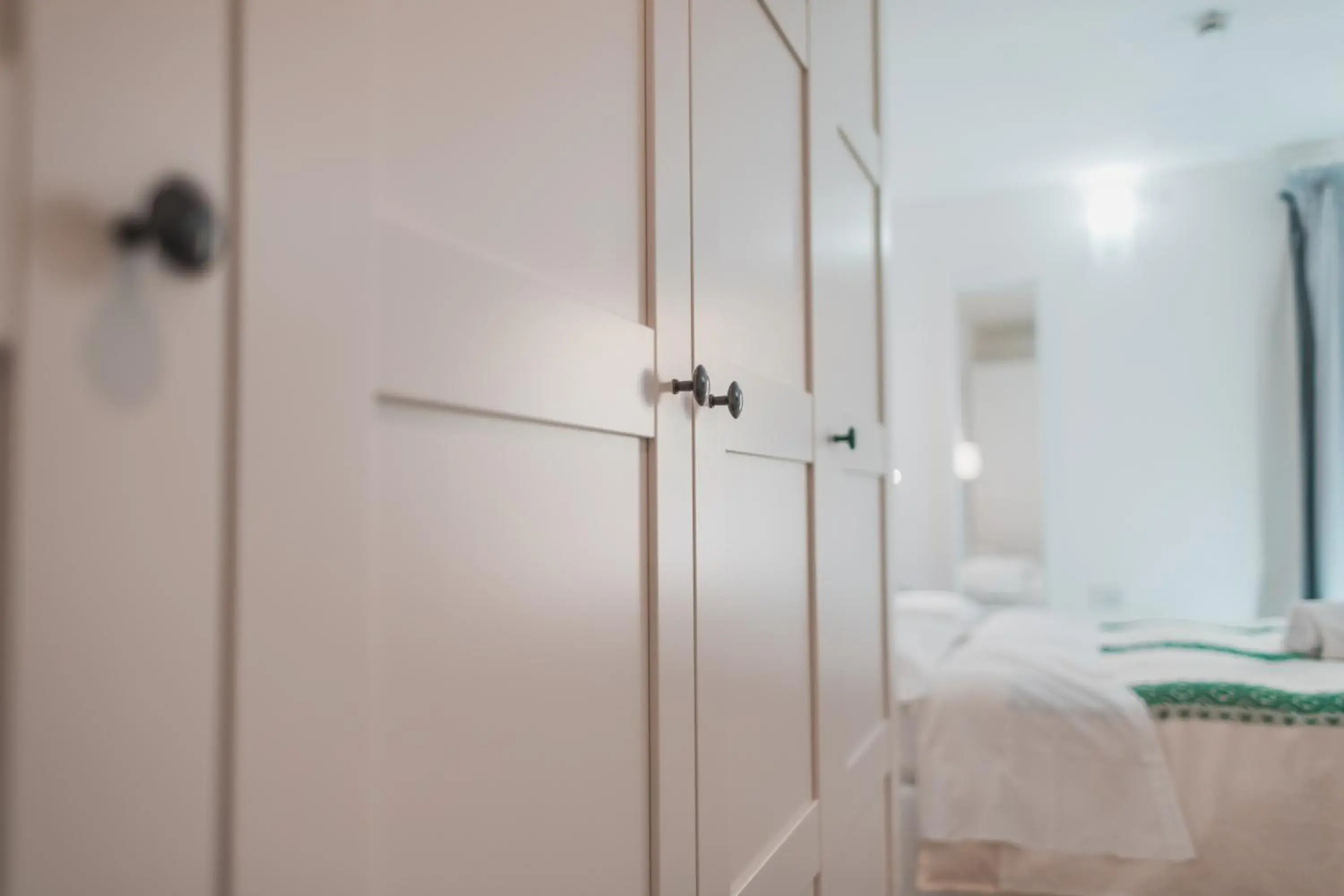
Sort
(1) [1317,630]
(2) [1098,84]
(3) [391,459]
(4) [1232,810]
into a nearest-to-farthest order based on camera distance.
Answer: (3) [391,459]
(4) [1232,810]
(1) [1317,630]
(2) [1098,84]

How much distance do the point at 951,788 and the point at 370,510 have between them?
2148mm

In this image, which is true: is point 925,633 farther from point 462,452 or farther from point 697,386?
point 462,452

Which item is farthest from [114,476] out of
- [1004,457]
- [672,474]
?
[1004,457]

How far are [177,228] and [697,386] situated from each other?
1.61ft

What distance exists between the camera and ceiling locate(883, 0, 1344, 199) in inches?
114

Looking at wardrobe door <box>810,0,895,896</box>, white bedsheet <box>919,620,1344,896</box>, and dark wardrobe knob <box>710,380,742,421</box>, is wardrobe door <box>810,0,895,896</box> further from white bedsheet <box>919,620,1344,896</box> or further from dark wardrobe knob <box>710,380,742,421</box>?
white bedsheet <box>919,620,1344,896</box>

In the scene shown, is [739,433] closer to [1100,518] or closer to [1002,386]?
[1100,518]

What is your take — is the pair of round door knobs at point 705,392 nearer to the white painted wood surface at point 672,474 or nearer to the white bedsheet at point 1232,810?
the white painted wood surface at point 672,474

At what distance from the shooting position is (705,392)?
2.57 ft

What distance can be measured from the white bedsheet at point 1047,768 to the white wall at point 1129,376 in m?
2.07

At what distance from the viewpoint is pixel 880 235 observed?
66.1 inches

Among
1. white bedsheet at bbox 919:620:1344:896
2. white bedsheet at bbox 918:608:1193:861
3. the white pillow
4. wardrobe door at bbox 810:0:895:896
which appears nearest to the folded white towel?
white bedsheet at bbox 919:620:1344:896

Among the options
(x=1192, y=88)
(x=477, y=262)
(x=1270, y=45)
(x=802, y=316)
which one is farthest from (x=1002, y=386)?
(x=477, y=262)

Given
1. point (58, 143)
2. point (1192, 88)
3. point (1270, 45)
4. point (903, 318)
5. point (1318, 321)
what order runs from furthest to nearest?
point (903, 318) < point (1318, 321) < point (1192, 88) < point (1270, 45) < point (58, 143)
